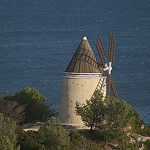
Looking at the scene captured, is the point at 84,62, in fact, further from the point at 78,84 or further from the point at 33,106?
the point at 33,106

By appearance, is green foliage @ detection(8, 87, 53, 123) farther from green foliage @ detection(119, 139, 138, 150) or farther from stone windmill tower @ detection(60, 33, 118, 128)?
green foliage @ detection(119, 139, 138, 150)

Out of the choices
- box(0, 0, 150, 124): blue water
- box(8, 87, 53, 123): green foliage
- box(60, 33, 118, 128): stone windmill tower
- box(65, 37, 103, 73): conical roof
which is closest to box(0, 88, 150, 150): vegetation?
box(8, 87, 53, 123): green foliage

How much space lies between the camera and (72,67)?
59.0 metres

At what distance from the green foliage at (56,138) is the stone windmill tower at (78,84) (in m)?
6.05

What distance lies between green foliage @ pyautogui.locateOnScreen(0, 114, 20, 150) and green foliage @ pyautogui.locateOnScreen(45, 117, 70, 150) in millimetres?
2677

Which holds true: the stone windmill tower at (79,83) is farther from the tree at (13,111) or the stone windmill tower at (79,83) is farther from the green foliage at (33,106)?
the green foliage at (33,106)

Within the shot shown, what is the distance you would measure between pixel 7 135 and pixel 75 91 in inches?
369

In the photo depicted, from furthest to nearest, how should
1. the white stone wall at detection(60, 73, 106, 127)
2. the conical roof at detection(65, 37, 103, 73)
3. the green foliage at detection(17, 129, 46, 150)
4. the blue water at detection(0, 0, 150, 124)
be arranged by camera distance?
the blue water at detection(0, 0, 150, 124)
the conical roof at detection(65, 37, 103, 73)
the white stone wall at detection(60, 73, 106, 127)
the green foliage at detection(17, 129, 46, 150)

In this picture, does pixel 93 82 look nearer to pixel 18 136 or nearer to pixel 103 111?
pixel 103 111

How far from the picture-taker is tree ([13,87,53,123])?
62.7m

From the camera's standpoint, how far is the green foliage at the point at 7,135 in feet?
160

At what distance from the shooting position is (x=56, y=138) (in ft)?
169

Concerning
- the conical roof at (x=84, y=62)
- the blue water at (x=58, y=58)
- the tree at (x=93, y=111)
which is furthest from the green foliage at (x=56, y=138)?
the blue water at (x=58, y=58)

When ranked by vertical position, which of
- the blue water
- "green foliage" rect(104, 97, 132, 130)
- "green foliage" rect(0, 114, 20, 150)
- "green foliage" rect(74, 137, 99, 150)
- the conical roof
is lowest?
"green foliage" rect(74, 137, 99, 150)
